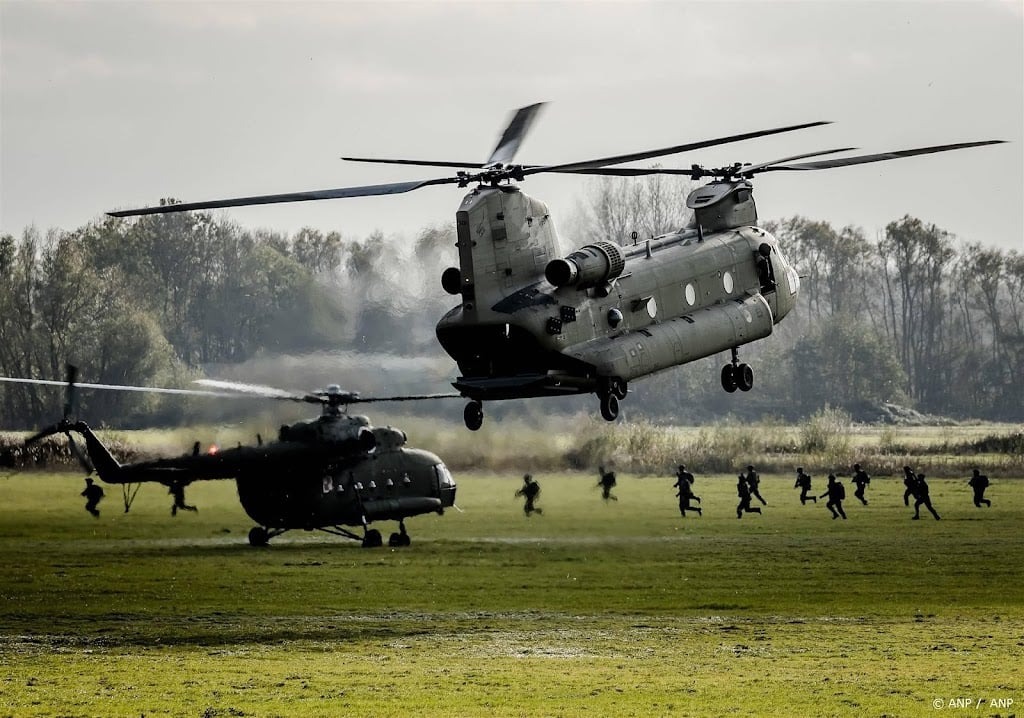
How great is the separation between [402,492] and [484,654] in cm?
1746

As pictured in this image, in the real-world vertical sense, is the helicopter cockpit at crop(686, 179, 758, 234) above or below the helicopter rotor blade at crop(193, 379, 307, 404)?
above

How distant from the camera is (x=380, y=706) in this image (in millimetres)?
35156

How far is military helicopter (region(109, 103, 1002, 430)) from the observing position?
29.5 meters

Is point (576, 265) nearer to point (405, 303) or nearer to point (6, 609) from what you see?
point (6, 609)

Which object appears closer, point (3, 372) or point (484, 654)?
point (484, 654)

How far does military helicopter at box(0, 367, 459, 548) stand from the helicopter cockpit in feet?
60.9

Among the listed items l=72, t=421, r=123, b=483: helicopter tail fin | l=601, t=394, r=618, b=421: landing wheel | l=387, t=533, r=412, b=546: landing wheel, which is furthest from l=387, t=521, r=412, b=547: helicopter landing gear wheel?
l=601, t=394, r=618, b=421: landing wheel

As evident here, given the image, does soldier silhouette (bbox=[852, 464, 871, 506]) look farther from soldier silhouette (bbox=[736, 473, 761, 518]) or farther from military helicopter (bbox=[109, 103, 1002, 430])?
military helicopter (bbox=[109, 103, 1002, 430])

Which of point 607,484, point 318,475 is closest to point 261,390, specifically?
point 318,475

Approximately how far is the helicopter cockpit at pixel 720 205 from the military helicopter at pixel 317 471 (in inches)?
731

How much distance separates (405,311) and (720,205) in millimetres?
30770

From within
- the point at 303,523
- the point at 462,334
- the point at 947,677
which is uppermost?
the point at 462,334

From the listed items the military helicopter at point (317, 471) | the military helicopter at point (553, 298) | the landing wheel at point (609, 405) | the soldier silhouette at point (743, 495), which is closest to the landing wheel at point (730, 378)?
the military helicopter at point (553, 298)

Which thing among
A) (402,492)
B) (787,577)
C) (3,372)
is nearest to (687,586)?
(787,577)
